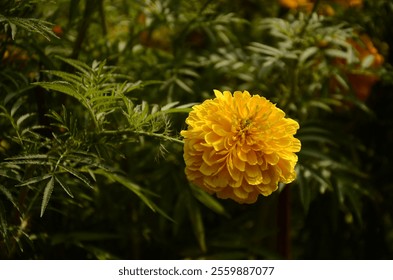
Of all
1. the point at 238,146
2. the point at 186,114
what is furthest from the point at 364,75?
the point at 238,146

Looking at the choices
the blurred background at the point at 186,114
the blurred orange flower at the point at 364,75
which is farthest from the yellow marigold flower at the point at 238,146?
the blurred orange flower at the point at 364,75

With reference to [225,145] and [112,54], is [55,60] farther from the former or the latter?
[225,145]

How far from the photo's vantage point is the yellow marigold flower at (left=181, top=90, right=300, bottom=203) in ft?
3.00

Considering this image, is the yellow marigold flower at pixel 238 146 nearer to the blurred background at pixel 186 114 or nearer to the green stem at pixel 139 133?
the green stem at pixel 139 133

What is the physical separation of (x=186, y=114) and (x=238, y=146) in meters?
0.52

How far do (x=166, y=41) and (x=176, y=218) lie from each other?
691 millimetres

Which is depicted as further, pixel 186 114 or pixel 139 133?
pixel 186 114

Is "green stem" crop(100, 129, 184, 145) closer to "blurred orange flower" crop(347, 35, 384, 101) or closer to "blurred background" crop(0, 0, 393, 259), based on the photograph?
"blurred background" crop(0, 0, 393, 259)

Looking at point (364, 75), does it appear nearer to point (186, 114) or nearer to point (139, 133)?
point (186, 114)

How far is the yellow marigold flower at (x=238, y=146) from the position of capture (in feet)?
3.00

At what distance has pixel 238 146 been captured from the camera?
3.04 ft

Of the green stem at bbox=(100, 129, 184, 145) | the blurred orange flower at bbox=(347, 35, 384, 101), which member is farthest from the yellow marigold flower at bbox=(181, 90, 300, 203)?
the blurred orange flower at bbox=(347, 35, 384, 101)

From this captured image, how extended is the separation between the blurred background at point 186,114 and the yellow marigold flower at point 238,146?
23 cm
